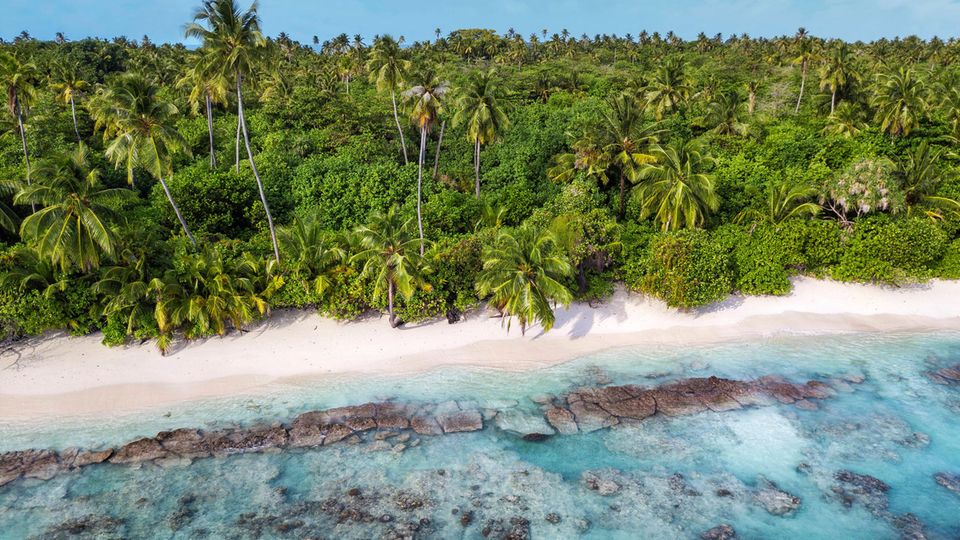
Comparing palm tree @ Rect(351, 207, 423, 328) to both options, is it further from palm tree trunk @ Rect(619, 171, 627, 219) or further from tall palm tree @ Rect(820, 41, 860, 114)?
tall palm tree @ Rect(820, 41, 860, 114)

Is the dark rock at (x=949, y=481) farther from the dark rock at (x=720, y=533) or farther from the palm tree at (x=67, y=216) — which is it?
the palm tree at (x=67, y=216)

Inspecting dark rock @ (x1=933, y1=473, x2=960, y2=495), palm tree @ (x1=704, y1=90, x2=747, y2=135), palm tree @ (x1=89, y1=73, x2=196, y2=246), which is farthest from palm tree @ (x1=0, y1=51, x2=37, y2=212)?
palm tree @ (x1=704, y1=90, x2=747, y2=135)

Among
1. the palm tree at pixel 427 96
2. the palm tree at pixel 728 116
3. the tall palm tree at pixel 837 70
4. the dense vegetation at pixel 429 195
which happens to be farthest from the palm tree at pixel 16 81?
the tall palm tree at pixel 837 70

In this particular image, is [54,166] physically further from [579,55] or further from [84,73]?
[579,55]

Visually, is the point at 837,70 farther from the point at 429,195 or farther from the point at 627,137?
the point at 429,195

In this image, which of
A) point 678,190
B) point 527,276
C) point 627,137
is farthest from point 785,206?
point 527,276

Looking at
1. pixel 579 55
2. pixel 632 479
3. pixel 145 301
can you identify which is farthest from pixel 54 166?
pixel 579 55
